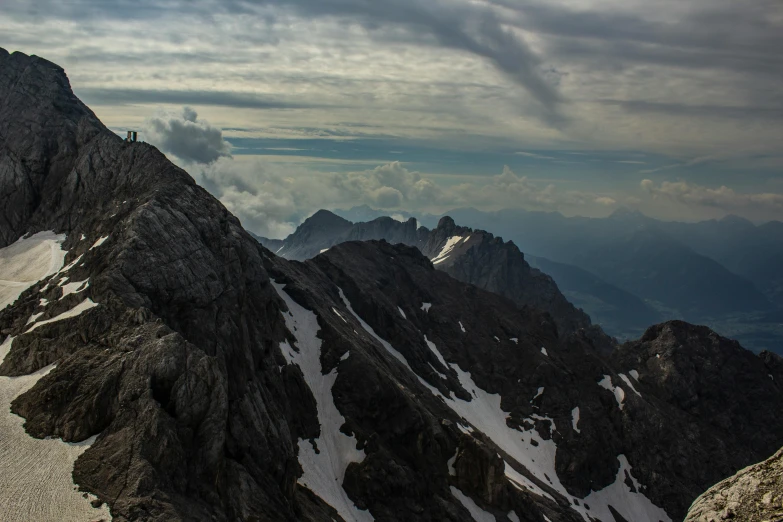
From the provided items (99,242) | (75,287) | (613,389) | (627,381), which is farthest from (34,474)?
(627,381)

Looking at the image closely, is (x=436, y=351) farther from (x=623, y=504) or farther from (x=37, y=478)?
(x=37, y=478)

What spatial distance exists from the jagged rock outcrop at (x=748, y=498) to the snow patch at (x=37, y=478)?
35077 mm

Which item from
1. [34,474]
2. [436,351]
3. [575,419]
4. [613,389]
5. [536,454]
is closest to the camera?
[34,474]

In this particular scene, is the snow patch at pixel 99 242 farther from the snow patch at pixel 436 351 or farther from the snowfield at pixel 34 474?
the snow patch at pixel 436 351

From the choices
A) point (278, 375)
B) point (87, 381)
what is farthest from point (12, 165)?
point (87, 381)

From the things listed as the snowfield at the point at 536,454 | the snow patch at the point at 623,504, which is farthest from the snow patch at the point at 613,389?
the snow patch at the point at 623,504

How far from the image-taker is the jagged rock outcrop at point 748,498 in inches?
396

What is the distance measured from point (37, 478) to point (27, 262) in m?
56.4

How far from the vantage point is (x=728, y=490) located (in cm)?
1121

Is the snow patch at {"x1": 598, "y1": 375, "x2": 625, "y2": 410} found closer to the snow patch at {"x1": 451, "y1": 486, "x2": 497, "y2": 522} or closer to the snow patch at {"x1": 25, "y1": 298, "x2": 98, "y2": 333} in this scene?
the snow patch at {"x1": 451, "y1": 486, "x2": 497, "y2": 522}

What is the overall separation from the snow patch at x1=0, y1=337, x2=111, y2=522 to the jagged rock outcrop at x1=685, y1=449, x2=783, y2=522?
35.1 m

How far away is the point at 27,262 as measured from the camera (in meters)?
81.9

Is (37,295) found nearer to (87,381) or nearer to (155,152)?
(87,381)

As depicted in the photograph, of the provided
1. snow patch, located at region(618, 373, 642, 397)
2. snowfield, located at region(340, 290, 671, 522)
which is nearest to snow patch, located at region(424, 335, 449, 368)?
snowfield, located at region(340, 290, 671, 522)
